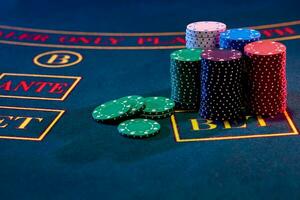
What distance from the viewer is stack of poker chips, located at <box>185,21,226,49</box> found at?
4887 mm

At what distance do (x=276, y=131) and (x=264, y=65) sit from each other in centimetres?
47

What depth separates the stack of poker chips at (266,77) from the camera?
4.37 m

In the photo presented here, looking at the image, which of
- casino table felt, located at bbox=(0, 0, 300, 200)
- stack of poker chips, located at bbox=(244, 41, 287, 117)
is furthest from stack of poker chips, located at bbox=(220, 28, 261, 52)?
casino table felt, located at bbox=(0, 0, 300, 200)

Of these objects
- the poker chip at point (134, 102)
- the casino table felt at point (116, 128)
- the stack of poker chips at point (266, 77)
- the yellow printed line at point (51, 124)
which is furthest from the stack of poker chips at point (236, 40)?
the yellow printed line at point (51, 124)

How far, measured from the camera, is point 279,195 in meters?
3.51

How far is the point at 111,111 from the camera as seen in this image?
457 cm

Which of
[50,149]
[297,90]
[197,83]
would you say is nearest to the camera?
[50,149]

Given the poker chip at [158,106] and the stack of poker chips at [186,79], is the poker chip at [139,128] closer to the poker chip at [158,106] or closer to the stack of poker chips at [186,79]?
the poker chip at [158,106]

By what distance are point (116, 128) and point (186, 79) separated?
64 cm

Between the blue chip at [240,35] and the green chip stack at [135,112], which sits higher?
the blue chip at [240,35]

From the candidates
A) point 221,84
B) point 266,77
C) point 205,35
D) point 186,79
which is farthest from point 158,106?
point 266,77

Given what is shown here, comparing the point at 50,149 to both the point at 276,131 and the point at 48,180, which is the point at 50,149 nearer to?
the point at 48,180

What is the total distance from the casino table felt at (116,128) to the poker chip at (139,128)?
50mm

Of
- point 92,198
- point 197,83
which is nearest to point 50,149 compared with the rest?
point 92,198
